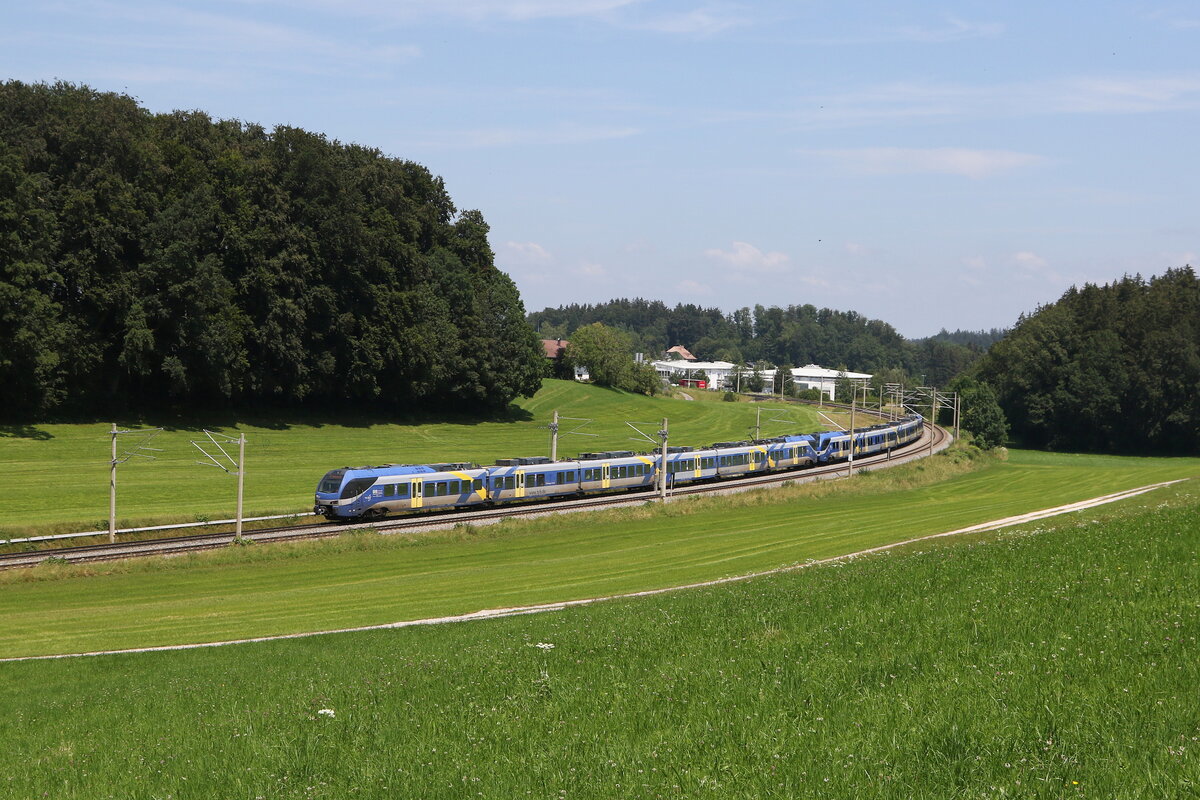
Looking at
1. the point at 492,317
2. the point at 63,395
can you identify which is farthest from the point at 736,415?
the point at 63,395

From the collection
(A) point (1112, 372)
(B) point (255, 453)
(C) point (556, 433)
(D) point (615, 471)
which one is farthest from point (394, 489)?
(A) point (1112, 372)

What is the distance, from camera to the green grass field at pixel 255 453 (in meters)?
53.3

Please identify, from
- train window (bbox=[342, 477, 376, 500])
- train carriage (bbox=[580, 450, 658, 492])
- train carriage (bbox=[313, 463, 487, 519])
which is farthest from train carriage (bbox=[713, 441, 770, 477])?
train window (bbox=[342, 477, 376, 500])

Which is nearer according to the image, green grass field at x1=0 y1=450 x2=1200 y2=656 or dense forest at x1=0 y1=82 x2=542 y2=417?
green grass field at x1=0 y1=450 x2=1200 y2=656

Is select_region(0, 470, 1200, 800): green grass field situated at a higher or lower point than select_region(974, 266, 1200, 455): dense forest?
lower

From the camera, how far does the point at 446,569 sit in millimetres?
39344

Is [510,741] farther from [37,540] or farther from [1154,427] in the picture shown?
[1154,427]

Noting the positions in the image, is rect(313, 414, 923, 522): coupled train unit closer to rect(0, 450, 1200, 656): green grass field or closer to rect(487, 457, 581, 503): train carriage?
rect(487, 457, 581, 503): train carriage

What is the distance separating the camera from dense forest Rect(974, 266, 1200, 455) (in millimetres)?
121562

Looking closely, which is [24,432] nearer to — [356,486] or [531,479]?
[356,486]

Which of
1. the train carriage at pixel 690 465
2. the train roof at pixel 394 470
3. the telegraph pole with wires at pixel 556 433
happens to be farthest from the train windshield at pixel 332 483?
the train carriage at pixel 690 465

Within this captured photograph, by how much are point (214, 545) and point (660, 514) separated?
2350 centimetres

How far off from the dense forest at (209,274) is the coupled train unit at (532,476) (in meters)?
26.5

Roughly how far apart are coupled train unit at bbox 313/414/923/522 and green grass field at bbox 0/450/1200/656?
5.94 m
